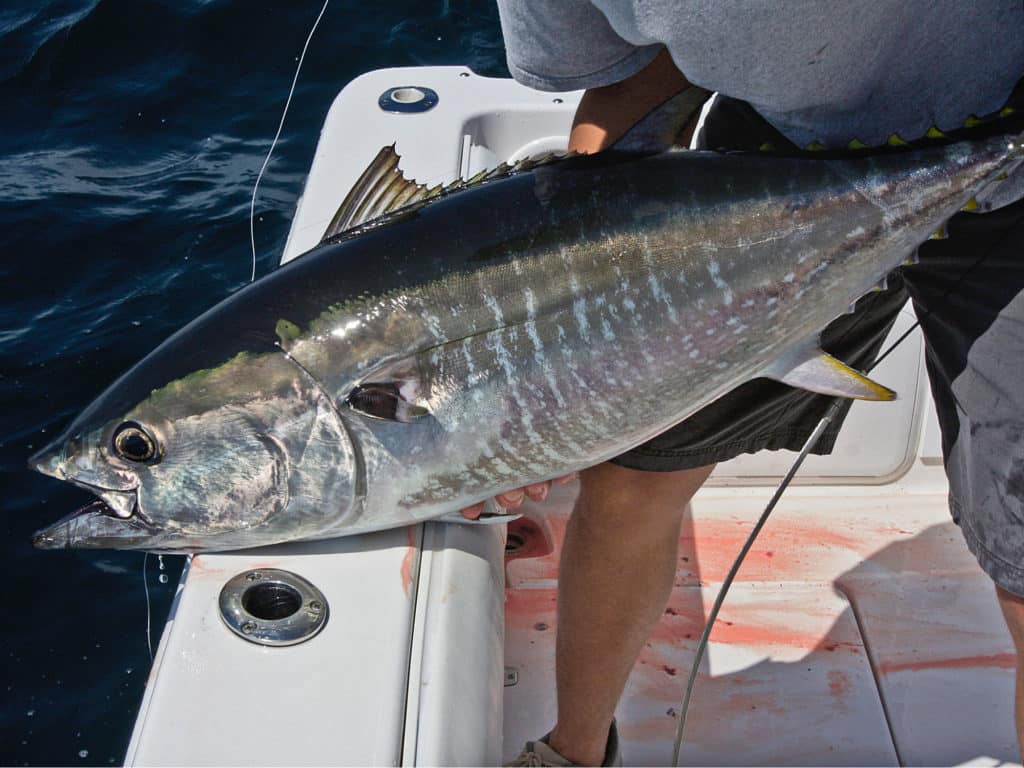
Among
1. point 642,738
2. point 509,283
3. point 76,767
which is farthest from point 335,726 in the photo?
point 76,767

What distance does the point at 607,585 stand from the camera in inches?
67.7

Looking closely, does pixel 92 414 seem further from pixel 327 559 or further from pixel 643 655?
pixel 643 655

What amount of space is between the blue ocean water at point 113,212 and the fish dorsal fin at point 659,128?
2.07m

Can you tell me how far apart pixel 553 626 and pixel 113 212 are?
3209 mm

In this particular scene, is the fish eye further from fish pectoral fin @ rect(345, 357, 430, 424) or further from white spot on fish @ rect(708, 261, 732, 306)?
white spot on fish @ rect(708, 261, 732, 306)

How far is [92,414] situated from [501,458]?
58cm

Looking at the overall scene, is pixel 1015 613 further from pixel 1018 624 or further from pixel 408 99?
pixel 408 99

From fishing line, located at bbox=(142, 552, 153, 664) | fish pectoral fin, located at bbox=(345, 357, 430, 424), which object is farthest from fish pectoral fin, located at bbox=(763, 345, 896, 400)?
fishing line, located at bbox=(142, 552, 153, 664)

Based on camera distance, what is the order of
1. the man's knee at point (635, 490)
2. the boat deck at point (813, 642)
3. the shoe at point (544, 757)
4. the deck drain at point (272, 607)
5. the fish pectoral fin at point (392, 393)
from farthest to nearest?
1. the boat deck at point (813, 642)
2. the shoe at point (544, 757)
3. the man's knee at point (635, 490)
4. the deck drain at point (272, 607)
5. the fish pectoral fin at point (392, 393)

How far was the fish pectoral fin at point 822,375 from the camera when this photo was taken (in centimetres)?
144

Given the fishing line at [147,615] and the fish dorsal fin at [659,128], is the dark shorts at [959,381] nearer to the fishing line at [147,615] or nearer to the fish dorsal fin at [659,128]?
the fish dorsal fin at [659,128]

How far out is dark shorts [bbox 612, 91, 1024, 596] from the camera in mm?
1382

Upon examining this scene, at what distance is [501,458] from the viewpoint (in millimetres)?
1431

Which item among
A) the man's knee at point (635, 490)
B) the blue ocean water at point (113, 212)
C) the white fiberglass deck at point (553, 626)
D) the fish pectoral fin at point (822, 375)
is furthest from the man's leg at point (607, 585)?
the blue ocean water at point (113, 212)
